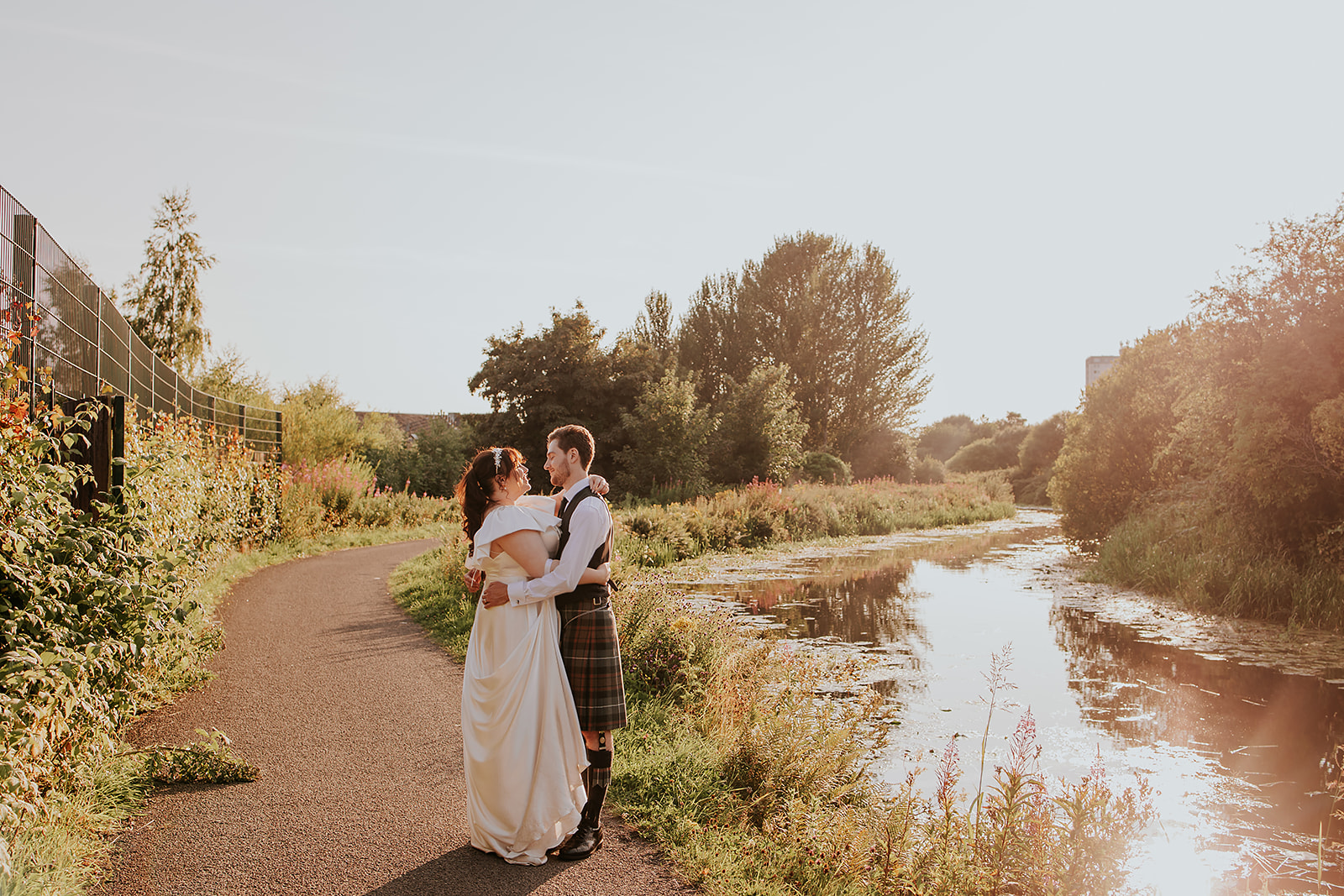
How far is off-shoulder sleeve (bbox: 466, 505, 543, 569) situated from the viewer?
3861 millimetres

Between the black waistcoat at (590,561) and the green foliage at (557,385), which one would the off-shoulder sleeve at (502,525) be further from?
the green foliage at (557,385)

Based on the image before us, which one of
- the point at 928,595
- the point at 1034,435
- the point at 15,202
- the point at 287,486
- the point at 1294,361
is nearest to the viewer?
the point at 15,202

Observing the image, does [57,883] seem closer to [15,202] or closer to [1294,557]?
[15,202]

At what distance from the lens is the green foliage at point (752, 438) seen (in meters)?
29.7

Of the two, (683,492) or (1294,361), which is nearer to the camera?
(1294,361)

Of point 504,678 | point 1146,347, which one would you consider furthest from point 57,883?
point 1146,347

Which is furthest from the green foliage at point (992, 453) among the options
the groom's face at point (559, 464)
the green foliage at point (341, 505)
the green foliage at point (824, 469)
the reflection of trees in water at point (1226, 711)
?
the groom's face at point (559, 464)

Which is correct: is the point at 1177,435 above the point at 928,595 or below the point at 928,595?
above

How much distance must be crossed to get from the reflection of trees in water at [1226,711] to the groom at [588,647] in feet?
13.8

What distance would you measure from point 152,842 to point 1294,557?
44.7ft

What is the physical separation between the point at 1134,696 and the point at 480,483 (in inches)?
267

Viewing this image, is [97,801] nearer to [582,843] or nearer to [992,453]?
[582,843]

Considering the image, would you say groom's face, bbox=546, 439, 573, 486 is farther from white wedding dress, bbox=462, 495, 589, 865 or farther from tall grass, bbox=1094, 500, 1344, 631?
tall grass, bbox=1094, 500, 1344, 631

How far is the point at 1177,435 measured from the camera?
1405 centimetres
